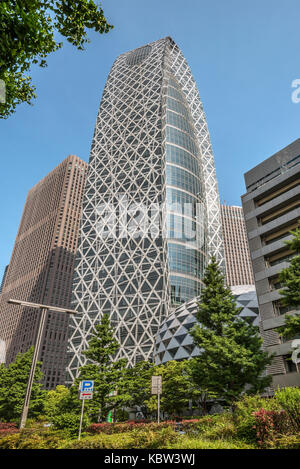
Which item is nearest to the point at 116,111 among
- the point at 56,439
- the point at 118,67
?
the point at 118,67

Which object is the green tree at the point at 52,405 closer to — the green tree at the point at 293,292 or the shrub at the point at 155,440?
the shrub at the point at 155,440

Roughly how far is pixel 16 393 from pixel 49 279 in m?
125

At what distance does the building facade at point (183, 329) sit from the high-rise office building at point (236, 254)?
349 ft

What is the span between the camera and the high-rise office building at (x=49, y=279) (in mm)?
152500

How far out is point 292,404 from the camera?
1178 cm

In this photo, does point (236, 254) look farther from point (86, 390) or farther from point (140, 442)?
point (140, 442)

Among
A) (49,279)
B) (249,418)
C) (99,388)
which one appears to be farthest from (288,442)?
(49,279)

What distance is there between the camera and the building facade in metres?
61.2

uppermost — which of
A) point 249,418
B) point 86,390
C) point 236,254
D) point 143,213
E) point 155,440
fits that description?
point 236,254

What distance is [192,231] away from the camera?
9344cm

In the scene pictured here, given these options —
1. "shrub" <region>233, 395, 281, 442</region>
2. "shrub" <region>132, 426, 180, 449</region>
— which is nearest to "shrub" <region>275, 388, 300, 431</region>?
"shrub" <region>233, 395, 281, 442</region>

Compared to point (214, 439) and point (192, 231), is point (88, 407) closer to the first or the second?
point (214, 439)

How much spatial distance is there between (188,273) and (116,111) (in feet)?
243

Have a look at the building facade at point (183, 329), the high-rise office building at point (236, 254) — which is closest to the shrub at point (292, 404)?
the building facade at point (183, 329)
